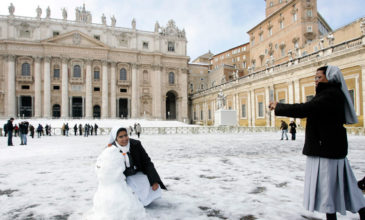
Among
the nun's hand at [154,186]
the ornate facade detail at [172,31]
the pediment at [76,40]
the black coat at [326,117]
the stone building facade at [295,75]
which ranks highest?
the ornate facade detail at [172,31]

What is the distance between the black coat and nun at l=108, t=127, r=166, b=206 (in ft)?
6.55

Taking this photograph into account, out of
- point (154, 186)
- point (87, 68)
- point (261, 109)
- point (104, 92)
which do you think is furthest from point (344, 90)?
point (87, 68)

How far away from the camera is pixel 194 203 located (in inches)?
151

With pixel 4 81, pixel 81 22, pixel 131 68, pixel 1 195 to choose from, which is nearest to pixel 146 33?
pixel 131 68

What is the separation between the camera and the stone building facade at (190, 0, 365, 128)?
18797 mm

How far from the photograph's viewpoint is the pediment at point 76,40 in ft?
141

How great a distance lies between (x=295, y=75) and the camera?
2486 cm

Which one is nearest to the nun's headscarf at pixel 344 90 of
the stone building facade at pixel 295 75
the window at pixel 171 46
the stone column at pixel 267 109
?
the stone building facade at pixel 295 75

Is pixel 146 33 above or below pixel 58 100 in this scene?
above

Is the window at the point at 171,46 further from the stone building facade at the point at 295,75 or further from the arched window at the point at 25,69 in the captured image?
the arched window at the point at 25,69

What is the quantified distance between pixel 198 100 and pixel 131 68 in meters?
14.9

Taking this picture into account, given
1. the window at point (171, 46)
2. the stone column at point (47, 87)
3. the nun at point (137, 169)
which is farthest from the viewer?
the window at point (171, 46)

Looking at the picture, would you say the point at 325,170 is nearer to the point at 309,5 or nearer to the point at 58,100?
the point at 309,5

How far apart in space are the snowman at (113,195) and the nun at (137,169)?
11.6 inches
